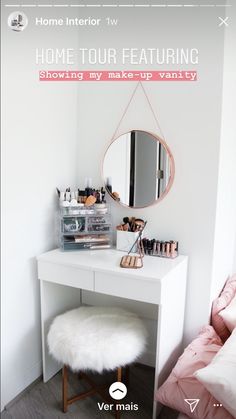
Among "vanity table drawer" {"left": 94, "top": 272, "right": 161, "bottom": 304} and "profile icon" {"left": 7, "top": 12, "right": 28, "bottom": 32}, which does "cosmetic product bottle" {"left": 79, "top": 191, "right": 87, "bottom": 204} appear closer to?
"vanity table drawer" {"left": 94, "top": 272, "right": 161, "bottom": 304}

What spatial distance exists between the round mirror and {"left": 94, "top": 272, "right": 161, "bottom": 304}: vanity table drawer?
47cm

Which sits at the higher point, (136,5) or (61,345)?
(136,5)

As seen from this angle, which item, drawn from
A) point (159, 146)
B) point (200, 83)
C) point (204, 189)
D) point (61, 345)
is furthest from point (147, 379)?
point (200, 83)

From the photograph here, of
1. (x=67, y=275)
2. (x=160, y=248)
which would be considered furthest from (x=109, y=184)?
(x=67, y=275)

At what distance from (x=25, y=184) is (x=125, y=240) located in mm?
586

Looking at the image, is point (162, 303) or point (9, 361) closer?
point (162, 303)

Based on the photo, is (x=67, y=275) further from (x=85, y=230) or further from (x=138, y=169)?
(x=138, y=169)

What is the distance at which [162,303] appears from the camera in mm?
1347

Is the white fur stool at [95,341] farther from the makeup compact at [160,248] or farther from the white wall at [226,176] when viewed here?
the white wall at [226,176]

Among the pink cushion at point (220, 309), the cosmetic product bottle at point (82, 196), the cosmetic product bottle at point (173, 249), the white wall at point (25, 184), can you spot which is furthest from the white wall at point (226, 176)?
the white wall at point (25, 184)

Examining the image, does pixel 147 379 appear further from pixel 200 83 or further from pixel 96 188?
pixel 200 83

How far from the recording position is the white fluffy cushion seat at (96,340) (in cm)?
133

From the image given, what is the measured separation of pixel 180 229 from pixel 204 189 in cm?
24

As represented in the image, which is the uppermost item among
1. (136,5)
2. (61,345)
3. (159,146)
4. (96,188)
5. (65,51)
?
(136,5)
